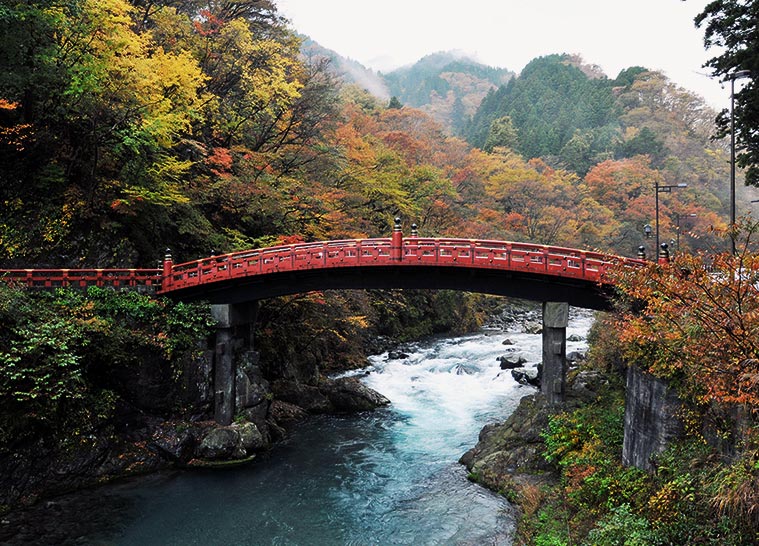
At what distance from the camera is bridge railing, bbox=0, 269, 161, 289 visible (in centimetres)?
1717

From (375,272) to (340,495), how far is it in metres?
8.22

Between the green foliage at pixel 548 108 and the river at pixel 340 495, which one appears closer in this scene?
the river at pixel 340 495

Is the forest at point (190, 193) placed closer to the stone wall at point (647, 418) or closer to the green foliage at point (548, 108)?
the stone wall at point (647, 418)

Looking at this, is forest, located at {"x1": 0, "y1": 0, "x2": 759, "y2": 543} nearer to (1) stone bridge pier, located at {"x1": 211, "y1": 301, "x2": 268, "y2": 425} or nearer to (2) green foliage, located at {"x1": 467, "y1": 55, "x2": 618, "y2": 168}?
(1) stone bridge pier, located at {"x1": 211, "y1": 301, "x2": 268, "y2": 425}

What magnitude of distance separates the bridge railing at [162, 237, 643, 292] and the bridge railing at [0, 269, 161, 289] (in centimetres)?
100

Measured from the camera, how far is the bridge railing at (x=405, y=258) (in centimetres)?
1717

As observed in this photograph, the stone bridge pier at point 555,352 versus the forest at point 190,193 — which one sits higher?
the forest at point 190,193

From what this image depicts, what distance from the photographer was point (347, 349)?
32.2 meters

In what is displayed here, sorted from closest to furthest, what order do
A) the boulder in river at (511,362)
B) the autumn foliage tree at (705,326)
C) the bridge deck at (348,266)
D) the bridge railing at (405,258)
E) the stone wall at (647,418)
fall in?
the autumn foliage tree at (705,326) < the stone wall at (647,418) < the bridge railing at (405,258) < the bridge deck at (348,266) < the boulder in river at (511,362)

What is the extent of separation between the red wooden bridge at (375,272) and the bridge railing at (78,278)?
3cm

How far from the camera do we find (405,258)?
723 inches

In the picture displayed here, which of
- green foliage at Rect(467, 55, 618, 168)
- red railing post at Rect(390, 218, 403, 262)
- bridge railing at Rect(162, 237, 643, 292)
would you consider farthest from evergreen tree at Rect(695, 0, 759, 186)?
green foliage at Rect(467, 55, 618, 168)

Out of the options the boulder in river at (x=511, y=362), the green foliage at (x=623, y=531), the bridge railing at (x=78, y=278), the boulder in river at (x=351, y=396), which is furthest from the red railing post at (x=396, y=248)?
the boulder in river at (x=511, y=362)

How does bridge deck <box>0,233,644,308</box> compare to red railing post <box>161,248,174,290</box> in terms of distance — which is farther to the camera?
red railing post <box>161,248,174,290</box>
